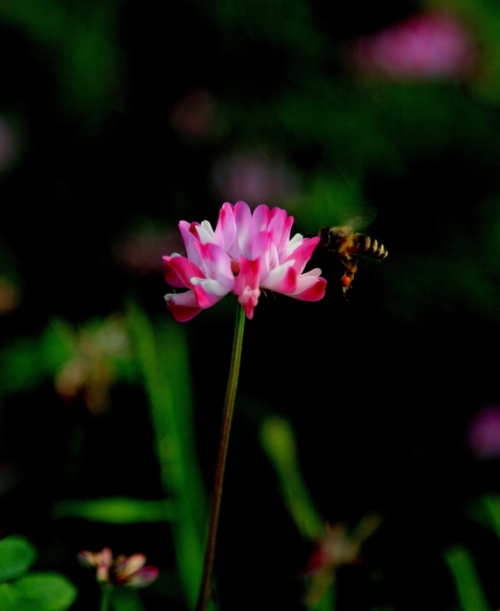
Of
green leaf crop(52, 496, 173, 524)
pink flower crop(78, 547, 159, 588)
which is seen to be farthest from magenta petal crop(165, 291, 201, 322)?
green leaf crop(52, 496, 173, 524)

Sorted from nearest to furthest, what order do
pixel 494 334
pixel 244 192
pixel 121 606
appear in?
pixel 121 606 → pixel 494 334 → pixel 244 192

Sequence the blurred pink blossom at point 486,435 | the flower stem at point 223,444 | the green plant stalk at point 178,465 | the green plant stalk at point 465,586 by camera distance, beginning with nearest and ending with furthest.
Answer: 1. the flower stem at point 223,444
2. the green plant stalk at point 465,586
3. the green plant stalk at point 178,465
4. the blurred pink blossom at point 486,435

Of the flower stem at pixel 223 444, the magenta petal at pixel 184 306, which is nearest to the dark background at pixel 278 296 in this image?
the flower stem at pixel 223 444

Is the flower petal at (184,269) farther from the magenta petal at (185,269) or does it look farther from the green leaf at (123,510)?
the green leaf at (123,510)

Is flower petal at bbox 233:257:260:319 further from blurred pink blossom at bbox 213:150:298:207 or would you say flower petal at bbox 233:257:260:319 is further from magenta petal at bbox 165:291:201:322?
blurred pink blossom at bbox 213:150:298:207

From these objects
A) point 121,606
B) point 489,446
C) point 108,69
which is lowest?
point 121,606

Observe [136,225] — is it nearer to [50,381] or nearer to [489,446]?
[50,381]

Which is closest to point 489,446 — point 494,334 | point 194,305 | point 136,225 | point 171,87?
point 494,334
